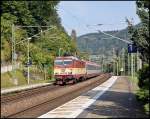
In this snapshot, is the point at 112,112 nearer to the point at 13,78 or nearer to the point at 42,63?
the point at 13,78

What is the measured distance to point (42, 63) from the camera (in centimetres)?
9275

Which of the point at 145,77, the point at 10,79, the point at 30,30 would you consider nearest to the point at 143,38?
the point at 145,77

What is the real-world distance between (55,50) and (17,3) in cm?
1707

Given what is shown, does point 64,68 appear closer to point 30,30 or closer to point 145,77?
point 145,77

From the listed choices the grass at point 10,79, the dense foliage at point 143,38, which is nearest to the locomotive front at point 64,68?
the grass at point 10,79

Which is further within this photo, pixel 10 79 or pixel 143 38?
pixel 10 79

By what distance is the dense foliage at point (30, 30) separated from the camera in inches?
3263

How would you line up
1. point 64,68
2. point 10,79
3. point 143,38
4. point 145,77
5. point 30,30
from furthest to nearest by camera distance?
point 30,30 → point 10,79 → point 64,68 → point 143,38 → point 145,77

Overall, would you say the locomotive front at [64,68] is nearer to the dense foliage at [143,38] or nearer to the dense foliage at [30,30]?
the dense foliage at [30,30]

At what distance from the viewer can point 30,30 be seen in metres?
114

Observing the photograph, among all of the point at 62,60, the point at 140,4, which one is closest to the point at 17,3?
the point at 62,60

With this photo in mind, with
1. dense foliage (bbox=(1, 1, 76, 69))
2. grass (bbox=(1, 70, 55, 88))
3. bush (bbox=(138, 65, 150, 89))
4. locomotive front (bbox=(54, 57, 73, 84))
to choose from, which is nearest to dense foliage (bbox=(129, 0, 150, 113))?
bush (bbox=(138, 65, 150, 89))

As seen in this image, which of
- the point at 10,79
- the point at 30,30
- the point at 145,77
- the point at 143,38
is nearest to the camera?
the point at 145,77

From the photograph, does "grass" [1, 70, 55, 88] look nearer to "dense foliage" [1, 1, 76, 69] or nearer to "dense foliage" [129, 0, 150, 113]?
"dense foliage" [1, 1, 76, 69]
